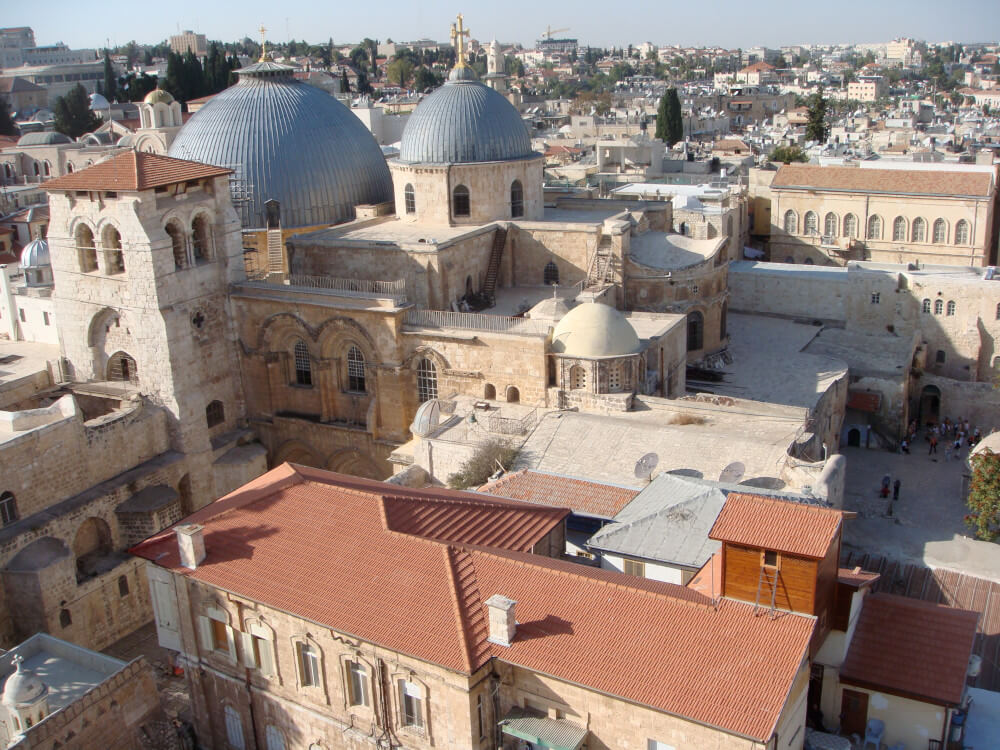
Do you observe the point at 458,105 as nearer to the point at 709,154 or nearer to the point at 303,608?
the point at 303,608

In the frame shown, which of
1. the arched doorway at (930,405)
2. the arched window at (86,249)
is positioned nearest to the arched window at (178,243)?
the arched window at (86,249)

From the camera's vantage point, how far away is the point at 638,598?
1563cm

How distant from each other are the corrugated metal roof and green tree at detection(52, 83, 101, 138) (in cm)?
5969

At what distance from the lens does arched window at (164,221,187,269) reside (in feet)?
92.3

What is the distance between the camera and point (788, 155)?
64.5 meters

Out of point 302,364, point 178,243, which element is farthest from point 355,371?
point 178,243

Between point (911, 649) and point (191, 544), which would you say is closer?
point (911, 649)

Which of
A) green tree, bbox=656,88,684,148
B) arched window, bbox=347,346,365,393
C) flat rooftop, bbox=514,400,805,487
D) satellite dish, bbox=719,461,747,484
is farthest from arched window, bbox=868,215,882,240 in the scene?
arched window, bbox=347,346,365,393

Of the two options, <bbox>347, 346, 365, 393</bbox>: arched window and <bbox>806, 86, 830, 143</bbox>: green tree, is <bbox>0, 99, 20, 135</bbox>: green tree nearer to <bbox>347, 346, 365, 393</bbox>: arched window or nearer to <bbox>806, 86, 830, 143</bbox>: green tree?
<bbox>806, 86, 830, 143</bbox>: green tree

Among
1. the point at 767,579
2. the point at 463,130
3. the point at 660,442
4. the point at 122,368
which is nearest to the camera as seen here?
the point at 767,579

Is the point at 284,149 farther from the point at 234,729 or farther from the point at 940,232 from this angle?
the point at 940,232

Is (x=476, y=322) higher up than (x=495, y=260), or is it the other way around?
(x=495, y=260)

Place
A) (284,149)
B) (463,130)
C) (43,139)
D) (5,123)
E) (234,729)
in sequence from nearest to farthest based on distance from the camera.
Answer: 1. (234,729)
2. (463,130)
3. (284,149)
4. (43,139)
5. (5,123)

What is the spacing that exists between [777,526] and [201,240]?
1987cm
